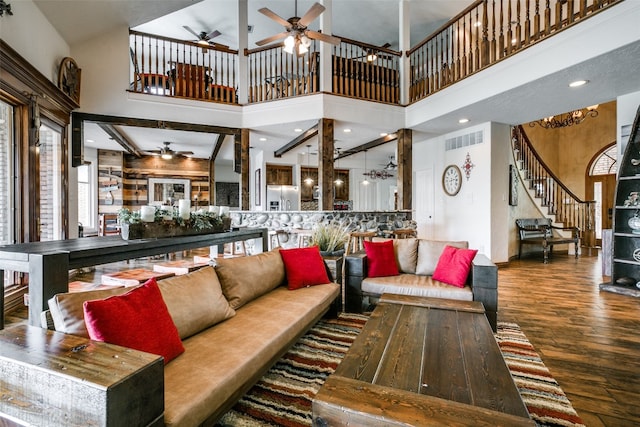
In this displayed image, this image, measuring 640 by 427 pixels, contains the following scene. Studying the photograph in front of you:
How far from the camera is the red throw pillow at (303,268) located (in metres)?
2.76

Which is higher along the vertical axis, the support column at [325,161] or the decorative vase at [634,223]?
the support column at [325,161]

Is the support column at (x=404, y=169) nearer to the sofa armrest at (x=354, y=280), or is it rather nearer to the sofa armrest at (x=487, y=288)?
the sofa armrest at (x=354, y=280)

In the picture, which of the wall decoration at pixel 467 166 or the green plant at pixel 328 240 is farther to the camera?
the wall decoration at pixel 467 166

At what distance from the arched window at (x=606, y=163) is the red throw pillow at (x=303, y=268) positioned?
9.86 m

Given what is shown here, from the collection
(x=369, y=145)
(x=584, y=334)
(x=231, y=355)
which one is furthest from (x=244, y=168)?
(x=584, y=334)

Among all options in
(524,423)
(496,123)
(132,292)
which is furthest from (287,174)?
(524,423)

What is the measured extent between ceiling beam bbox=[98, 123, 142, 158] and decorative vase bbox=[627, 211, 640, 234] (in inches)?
328

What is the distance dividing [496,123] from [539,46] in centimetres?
214

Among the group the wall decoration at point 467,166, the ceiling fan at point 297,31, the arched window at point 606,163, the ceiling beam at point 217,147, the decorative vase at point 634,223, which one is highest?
the ceiling fan at point 297,31

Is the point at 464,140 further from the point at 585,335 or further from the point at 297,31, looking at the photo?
the point at 585,335

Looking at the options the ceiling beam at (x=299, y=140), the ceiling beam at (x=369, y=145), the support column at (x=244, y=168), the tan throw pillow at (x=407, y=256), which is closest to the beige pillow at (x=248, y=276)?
the tan throw pillow at (x=407, y=256)

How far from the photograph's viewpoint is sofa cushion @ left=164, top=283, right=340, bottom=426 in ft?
3.84

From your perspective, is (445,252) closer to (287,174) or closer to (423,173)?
(423,173)

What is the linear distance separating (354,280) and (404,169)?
3657 millimetres
